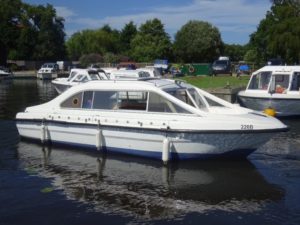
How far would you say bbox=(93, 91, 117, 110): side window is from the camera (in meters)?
13.5

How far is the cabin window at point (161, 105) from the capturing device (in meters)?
12.6

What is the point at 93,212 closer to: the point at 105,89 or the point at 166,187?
the point at 166,187

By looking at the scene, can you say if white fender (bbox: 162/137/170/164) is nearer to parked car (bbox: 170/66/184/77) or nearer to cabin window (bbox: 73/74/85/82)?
cabin window (bbox: 73/74/85/82)

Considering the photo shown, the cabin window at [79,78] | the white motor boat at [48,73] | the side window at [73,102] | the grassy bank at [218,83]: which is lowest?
the white motor boat at [48,73]

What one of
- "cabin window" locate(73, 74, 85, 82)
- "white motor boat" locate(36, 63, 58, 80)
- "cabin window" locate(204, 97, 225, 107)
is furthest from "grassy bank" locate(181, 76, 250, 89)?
"white motor boat" locate(36, 63, 58, 80)

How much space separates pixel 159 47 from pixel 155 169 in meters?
78.8

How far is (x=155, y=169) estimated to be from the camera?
40.1 feet

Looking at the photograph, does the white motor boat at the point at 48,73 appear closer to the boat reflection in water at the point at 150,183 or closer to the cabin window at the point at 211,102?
the cabin window at the point at 211,102

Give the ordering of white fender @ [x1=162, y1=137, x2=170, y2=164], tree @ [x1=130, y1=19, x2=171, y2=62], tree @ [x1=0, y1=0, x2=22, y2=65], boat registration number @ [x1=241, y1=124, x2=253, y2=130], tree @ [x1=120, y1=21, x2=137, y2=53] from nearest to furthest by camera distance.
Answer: boat registration number @ [x1=241, y1=124, x2=253, y2=130] < white fender @ [x1=162, y1=137, x2=170, y2=164] < tree @ [x1=130, y1=19, x2=171, y2=62] < tree @ [x1=0, y1=0, x2=22, y2=65] < tree @ [x1=120, y1=21, x2=137, y2=53]

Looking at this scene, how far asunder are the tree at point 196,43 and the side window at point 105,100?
8362 centimetres

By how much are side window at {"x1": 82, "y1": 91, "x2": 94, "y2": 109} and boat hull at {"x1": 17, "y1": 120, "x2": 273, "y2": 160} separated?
58cm

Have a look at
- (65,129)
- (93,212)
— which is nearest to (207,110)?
(65,129)

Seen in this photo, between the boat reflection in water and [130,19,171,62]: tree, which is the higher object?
[130,19,171,62]: tree

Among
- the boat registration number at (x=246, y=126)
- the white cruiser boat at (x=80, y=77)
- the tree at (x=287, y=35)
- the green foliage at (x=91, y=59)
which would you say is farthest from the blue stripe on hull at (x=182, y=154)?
the green foliage at (x=91, y=59)
